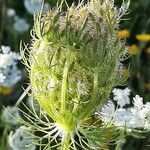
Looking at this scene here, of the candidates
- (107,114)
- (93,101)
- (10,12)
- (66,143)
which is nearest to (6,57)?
Answer: (107,114)

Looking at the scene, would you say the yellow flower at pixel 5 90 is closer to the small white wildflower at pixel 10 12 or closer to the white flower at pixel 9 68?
the white flower at pixel 9 68

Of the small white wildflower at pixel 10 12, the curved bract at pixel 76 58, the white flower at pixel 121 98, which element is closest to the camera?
the curved bract at pixel 76 58

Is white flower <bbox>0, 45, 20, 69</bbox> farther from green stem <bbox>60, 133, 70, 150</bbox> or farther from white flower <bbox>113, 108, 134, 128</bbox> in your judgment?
green stem <bbox>60, 133, 70, 150</bbox>

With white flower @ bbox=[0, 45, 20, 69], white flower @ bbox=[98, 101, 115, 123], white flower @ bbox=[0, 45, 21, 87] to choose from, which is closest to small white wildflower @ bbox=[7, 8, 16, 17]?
white flower @ bbox=[0, 45, 21, 87]

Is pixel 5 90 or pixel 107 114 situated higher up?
pixel 107 114

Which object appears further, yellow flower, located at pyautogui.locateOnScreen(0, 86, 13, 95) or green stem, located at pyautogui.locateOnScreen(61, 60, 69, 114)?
yellow flower, located at pyautogui.locateOnScreen(0, 86, 13, 95)

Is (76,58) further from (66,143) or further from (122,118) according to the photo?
(122,118)

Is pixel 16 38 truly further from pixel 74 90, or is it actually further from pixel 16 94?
pixel 74 90

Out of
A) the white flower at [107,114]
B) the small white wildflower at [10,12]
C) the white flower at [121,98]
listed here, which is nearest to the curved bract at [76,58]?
the white flower at [107,114]
